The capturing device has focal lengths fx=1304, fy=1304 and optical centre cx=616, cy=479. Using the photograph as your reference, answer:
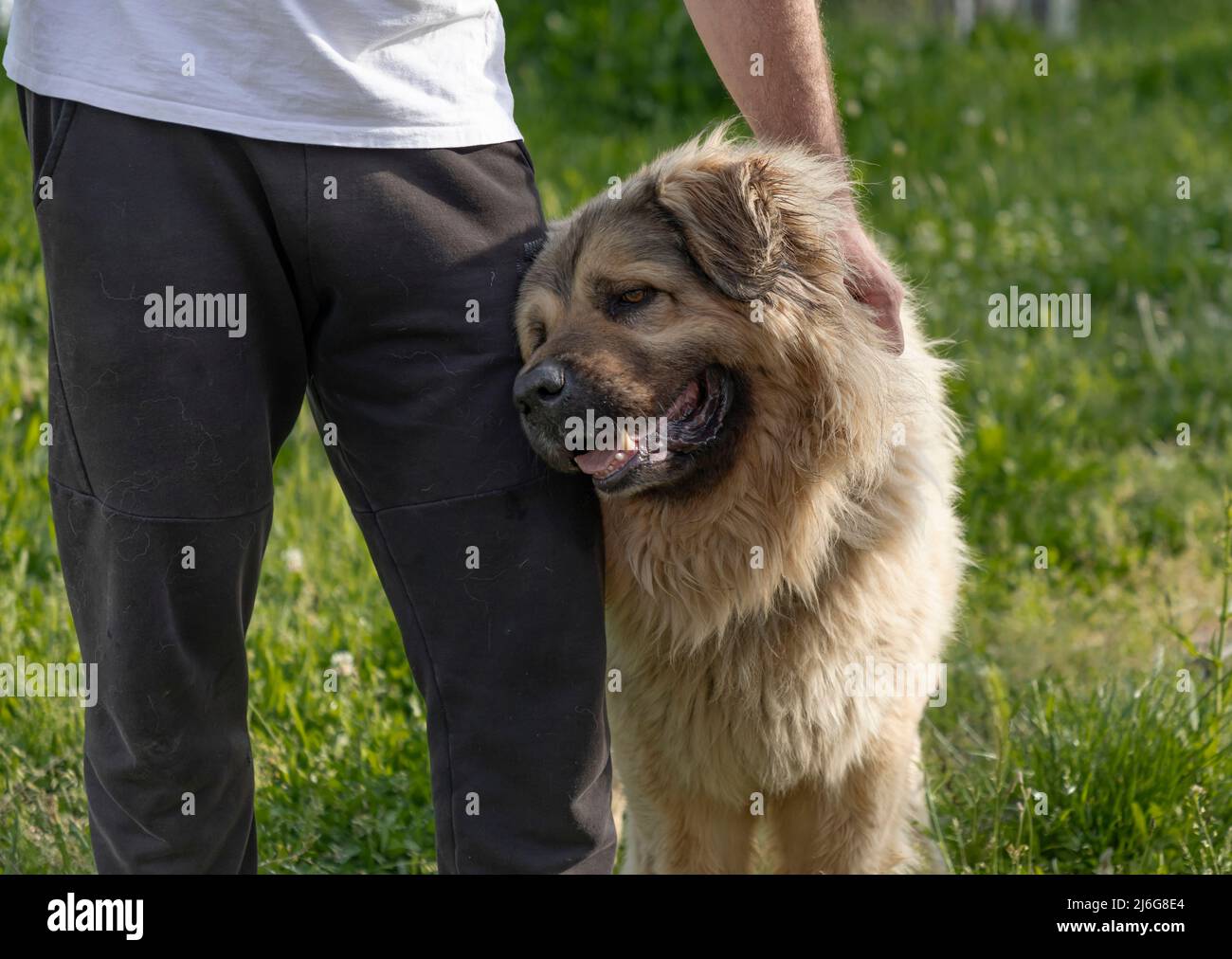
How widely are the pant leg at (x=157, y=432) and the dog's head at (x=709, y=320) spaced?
→ 57cm

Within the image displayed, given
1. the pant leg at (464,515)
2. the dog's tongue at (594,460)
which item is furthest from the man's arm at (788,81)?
the dog's tongue at (594,460)

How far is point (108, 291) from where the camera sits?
219 centimetres

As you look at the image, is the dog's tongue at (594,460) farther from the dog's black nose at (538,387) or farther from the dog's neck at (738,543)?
the dog's neck at (738,543)

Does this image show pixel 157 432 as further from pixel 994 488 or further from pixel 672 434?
pixel 994 488

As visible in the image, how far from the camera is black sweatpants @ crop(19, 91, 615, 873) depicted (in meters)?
2.19

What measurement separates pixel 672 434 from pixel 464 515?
0.52m

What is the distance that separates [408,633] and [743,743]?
3.05 feet

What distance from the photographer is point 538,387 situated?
2.38 meters

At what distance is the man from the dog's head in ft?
0.49

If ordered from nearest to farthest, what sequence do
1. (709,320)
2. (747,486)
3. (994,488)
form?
(709,320), (747,486), (994,488)

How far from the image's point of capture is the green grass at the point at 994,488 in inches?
133

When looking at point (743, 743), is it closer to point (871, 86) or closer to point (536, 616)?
point (536, 616)

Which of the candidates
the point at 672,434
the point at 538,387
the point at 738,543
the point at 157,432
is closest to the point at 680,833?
the point at 738,543
